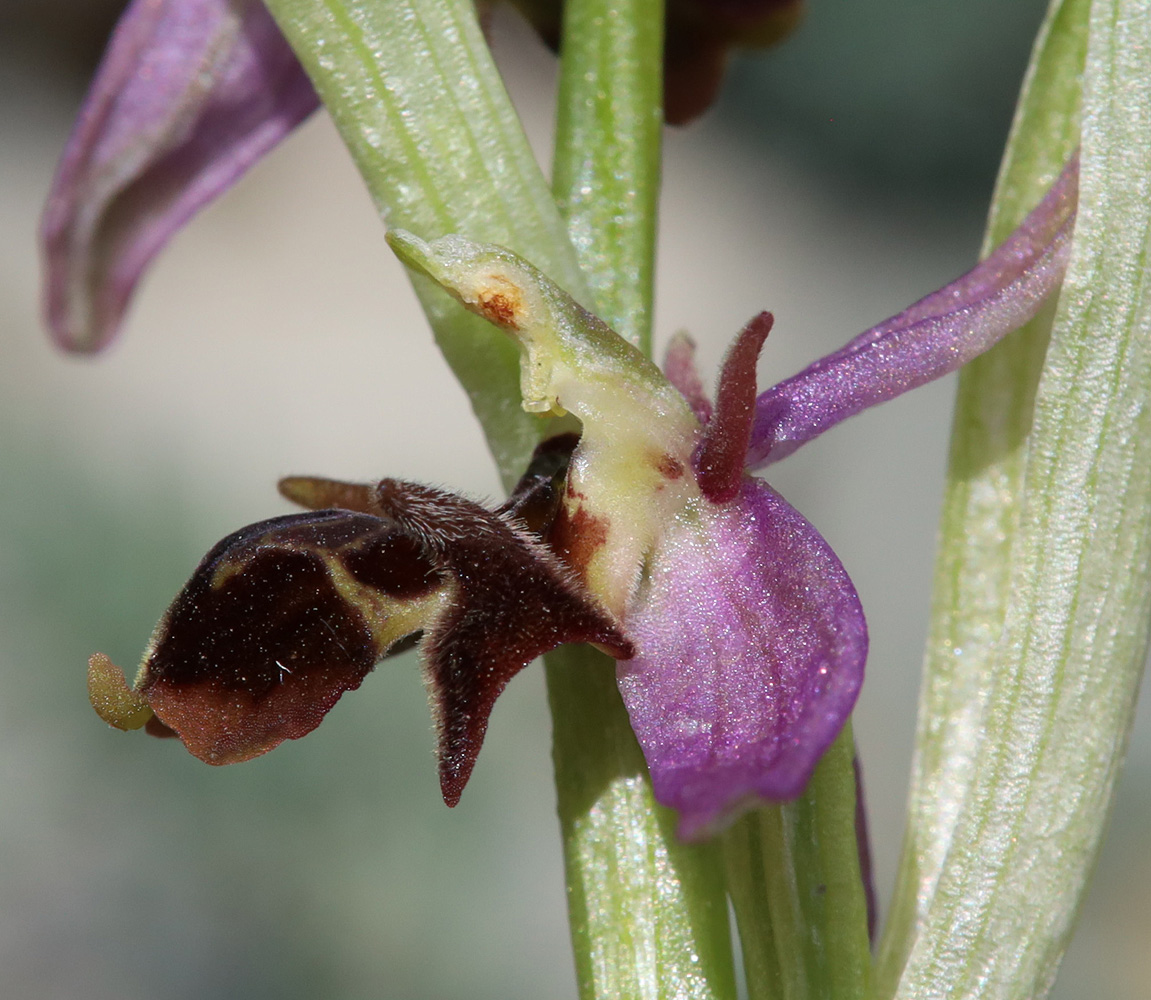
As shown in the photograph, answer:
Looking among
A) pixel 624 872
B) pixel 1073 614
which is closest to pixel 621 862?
pixel 624 872

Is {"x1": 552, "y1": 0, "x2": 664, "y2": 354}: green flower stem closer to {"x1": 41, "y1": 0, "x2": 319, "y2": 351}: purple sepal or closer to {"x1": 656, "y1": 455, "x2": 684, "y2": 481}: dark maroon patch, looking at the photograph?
{"x1": 656, "y1": 455, "x2": 684, "y2": 481}: dark maroon patch

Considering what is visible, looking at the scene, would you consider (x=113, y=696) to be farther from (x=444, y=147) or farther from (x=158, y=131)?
(x=158, y=131)

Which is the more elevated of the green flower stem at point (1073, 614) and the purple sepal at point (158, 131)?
the purple sepal at point (158, 131)

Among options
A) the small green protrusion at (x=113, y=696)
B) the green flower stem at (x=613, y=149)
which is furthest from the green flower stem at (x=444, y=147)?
the small green protrusion at (x=113, y=696)

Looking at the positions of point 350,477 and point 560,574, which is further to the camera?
point 350,477

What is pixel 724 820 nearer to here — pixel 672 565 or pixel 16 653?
pixel 672 565

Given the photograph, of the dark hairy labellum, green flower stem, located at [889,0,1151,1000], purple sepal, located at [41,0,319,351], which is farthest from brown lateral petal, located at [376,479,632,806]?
purple sepal, located at [41,0,319,351]

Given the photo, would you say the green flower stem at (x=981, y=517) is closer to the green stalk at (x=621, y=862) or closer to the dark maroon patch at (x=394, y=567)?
the green stalk at (x=621, y=862)
